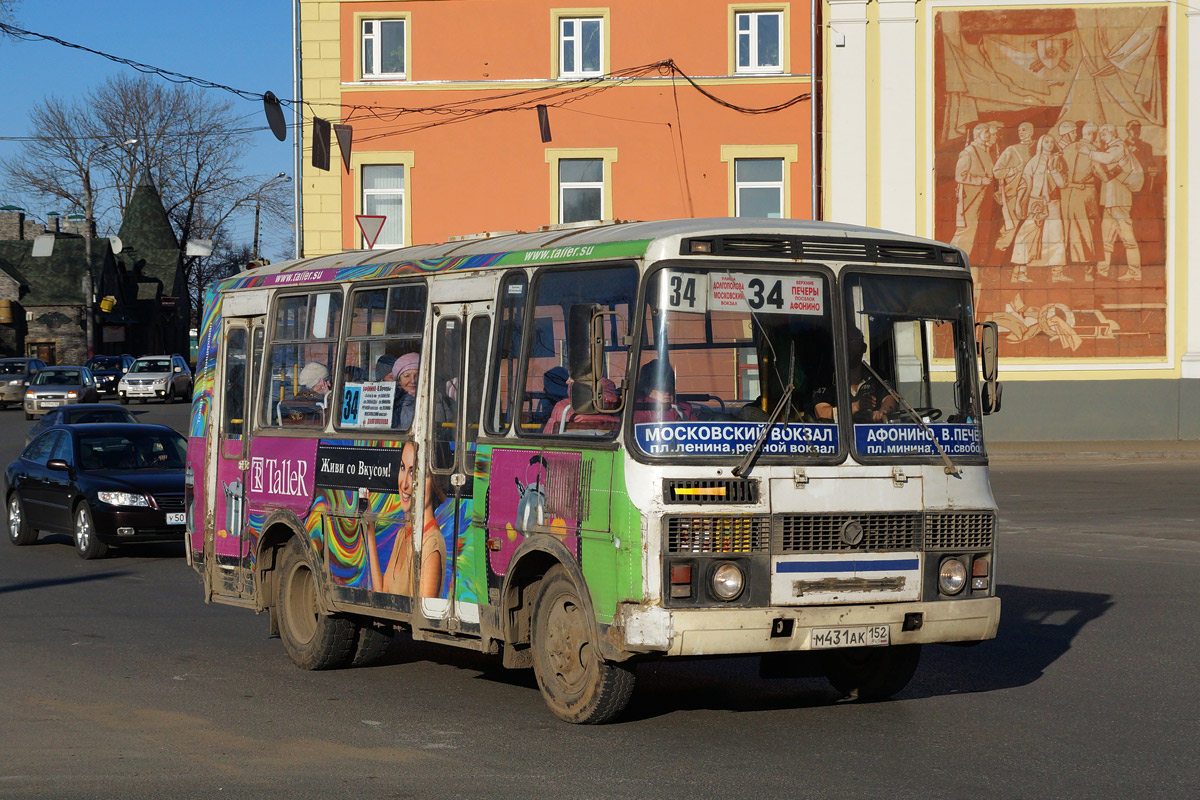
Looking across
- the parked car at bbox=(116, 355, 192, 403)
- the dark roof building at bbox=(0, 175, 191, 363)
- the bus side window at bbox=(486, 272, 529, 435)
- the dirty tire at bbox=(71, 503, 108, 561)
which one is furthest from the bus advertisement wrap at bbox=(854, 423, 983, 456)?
the dark roof building at bbox=(0, 175, 191, 363)

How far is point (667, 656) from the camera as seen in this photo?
7.50 meters

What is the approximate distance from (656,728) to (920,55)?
26145 millimetres

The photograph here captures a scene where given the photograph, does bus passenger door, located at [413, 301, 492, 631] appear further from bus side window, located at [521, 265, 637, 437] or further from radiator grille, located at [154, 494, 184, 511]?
radiator grille, located at [154, 494, 184, 511]

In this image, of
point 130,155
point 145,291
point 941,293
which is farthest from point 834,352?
point 145,291

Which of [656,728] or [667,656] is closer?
[667,656]

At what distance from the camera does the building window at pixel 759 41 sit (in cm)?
3325

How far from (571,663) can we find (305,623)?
3.01 meters

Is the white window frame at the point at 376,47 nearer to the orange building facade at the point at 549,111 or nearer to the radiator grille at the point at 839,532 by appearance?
the orange building facade at the point at 549,111

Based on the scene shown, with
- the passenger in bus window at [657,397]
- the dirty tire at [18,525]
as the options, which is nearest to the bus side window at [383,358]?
the passenger in bus window at [657,397]

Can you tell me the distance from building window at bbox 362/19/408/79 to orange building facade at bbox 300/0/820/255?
1.4 inches

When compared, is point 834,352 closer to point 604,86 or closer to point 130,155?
point 604,86

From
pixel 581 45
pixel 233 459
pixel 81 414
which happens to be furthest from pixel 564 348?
pixel 581 45

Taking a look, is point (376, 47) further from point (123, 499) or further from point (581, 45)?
point (123, 499)

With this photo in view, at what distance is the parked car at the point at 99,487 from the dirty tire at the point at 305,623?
22.2 feet
